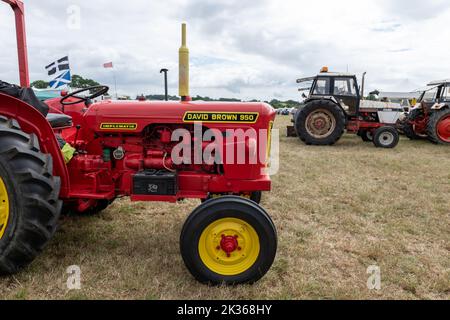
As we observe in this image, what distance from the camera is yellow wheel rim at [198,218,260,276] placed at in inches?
94.5

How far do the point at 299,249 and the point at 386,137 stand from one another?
7.52m

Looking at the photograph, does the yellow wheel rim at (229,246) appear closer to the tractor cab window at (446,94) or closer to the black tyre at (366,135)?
the black tyre at (366,135)

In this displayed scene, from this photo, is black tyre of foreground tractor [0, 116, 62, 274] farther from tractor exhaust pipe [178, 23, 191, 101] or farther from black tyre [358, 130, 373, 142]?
black tyre [358, 130, 373, 142]

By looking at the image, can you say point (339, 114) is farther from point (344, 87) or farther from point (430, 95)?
point (430, 95)

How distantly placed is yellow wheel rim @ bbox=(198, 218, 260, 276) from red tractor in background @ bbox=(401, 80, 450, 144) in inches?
370

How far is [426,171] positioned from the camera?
20.9ft

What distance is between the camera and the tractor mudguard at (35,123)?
2.49 meters

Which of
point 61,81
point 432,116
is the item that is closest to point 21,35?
point 61,81

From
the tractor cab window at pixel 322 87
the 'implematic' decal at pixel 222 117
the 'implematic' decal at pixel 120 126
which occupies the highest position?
the tractor cab window at pixel 322 87

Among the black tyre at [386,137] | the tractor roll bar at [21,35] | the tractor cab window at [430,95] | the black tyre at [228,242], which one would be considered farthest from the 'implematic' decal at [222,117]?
the tractor cab window at [430,95]

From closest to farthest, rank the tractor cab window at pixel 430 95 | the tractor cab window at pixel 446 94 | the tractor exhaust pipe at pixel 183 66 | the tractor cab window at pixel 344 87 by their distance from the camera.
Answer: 1. the tractor exhaust pipe at pixel 183 66
2. the tractor cab window at pixel 344 87
3. the tractor cab window at pixel 446 94
4. the tractor cab window at pixel 430 95

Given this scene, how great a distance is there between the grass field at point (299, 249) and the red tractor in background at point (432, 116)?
5.40 m
